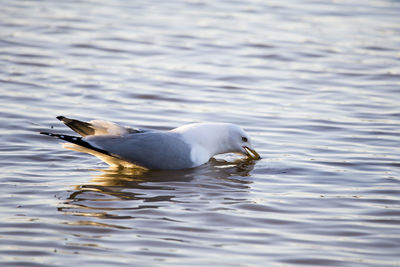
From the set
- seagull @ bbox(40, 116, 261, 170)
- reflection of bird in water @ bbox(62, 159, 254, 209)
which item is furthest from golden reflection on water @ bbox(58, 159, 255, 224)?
seagull @ bbox(40, 116, 261, 170)

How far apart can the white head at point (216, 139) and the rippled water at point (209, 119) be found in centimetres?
16

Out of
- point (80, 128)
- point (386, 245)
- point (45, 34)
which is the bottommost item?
point (386, 245)

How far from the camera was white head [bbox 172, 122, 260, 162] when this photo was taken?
641 centimetres

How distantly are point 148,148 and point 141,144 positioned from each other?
0.24 feet

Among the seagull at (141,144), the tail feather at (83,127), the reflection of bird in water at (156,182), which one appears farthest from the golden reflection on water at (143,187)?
the tail feather at (83,127)

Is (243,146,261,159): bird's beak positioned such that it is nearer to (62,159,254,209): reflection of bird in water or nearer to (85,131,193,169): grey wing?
(62,159,254,209): reflection of bird in water

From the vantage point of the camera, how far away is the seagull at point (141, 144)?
595 centimetres

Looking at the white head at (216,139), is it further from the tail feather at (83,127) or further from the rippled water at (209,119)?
the tail feather at (83,127)

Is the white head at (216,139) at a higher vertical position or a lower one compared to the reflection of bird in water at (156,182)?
higher

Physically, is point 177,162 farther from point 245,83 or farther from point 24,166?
point 245,83

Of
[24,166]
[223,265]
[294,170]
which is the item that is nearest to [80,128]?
[24,166]

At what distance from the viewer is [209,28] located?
41.5ft

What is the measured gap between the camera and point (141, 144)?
19.7ft

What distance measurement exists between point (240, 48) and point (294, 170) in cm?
536
